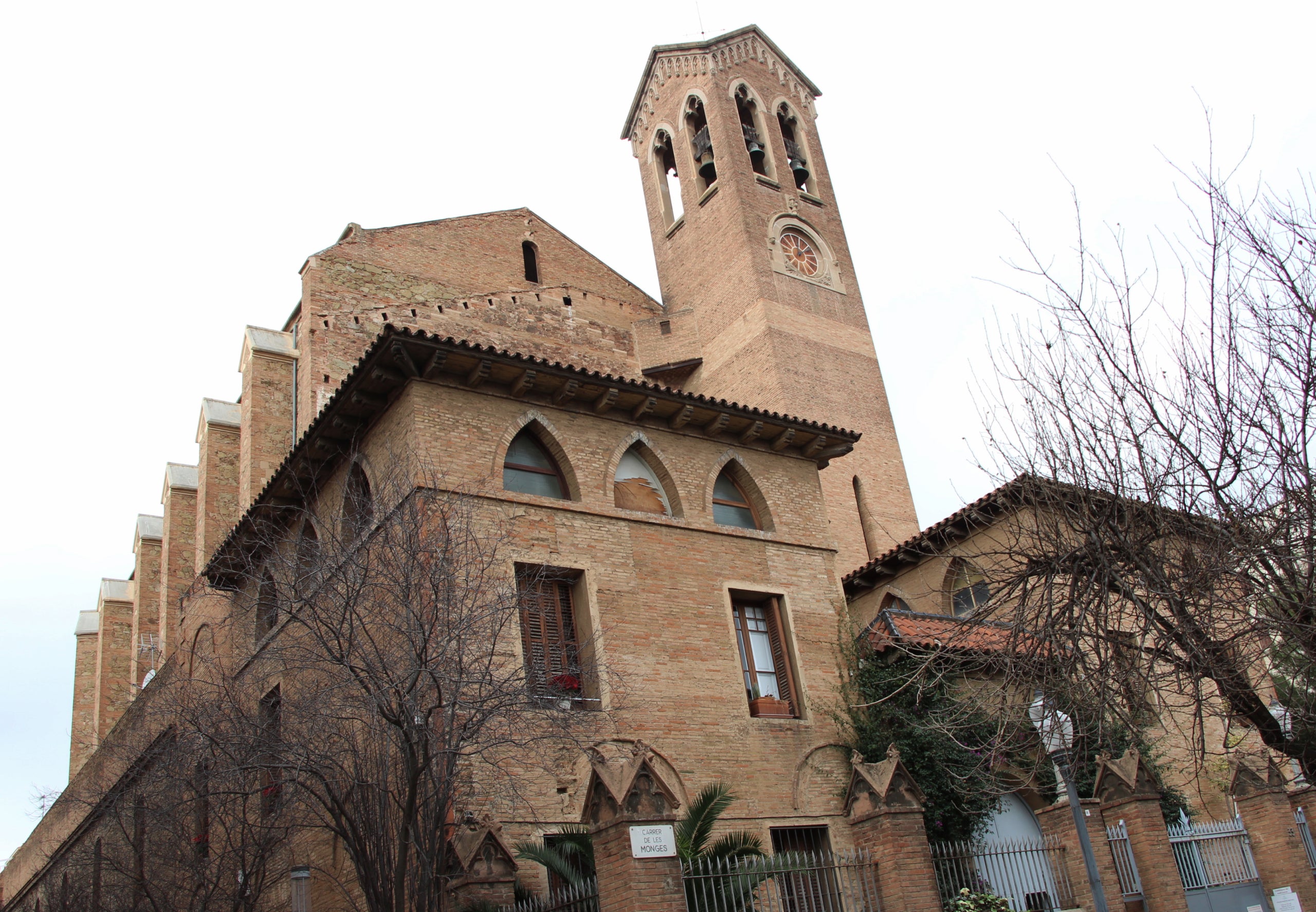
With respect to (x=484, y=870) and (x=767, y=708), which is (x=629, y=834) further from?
(x=767, y=708)

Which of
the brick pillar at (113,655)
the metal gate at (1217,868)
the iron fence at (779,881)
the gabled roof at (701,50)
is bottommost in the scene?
the metal gate at (1217,868)

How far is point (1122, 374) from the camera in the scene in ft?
28.4

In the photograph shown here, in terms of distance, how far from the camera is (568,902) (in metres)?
10.1

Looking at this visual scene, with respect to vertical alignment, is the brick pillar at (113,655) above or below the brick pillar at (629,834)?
above

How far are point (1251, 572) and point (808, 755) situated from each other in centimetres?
658

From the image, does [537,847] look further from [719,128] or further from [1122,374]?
[719,128]

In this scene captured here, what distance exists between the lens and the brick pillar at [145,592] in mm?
24609

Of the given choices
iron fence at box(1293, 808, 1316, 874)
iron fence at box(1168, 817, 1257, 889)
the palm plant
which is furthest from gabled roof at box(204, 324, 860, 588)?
iron fence at box(1293, 808, 1316, 874)

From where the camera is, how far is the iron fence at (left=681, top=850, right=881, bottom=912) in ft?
32.8

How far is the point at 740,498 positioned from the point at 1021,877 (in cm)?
634

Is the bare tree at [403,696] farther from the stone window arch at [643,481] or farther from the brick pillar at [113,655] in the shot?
→ the brick pillar at [113,655]

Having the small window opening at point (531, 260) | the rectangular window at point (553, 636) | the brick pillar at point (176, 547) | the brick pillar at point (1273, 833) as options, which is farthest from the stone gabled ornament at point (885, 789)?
the small window opening at point (531, 260)

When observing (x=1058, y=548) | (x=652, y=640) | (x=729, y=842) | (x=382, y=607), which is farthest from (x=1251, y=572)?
(x=382, y=607)

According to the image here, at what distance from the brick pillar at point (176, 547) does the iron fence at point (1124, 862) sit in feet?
53.1
